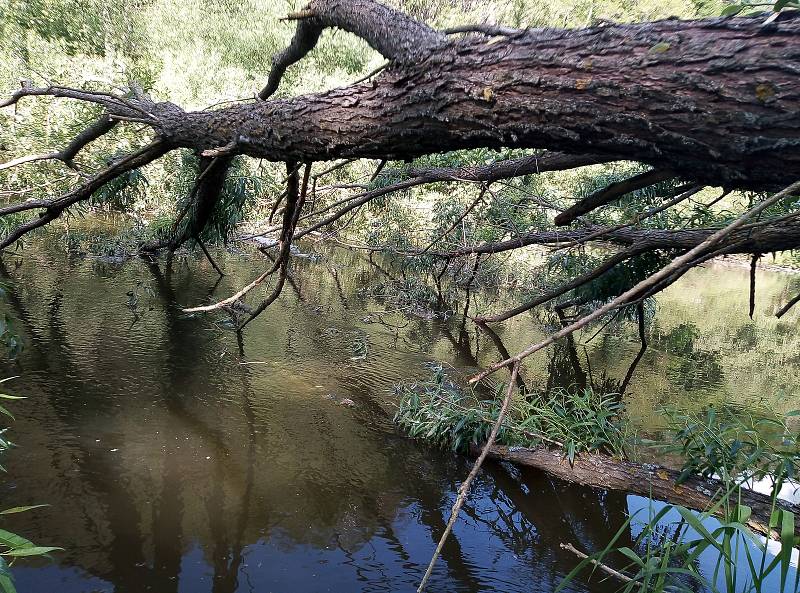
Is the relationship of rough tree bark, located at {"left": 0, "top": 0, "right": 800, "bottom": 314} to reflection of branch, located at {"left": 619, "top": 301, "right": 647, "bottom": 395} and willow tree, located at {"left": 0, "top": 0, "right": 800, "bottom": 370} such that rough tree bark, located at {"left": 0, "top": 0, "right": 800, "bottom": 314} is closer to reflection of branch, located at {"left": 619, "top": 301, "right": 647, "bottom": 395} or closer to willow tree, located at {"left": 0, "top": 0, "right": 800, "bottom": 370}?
willow tree, located at {"left": 0, "top": 0, "right": 800, "bottom": 370}

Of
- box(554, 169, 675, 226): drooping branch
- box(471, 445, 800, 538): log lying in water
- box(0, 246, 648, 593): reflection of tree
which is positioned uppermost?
box(554, 169, 675, 226): drooping branch

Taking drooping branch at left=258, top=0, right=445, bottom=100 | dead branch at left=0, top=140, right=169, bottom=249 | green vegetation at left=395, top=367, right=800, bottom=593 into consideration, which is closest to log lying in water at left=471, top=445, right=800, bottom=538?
green vegetation at left=395, top=367, right=800, bottom=593

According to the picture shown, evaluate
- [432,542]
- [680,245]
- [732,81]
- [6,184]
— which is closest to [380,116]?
[732,81]

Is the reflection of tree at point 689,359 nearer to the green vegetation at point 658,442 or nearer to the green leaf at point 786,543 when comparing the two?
the green vegetation at point 658,442

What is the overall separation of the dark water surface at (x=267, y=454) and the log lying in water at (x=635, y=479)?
164mm

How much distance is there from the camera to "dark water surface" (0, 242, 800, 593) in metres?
2.15

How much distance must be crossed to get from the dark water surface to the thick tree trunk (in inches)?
63.9

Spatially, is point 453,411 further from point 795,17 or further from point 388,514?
point 795,17

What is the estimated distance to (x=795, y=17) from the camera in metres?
1.03

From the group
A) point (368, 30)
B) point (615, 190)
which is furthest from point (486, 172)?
point (368, 30)

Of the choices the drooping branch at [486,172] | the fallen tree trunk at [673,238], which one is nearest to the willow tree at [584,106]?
the drooping branch at [486,172]

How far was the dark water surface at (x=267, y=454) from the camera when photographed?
2.15 meters

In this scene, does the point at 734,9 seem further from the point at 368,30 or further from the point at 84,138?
the point at 84,138

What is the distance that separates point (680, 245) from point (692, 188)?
558 mm
